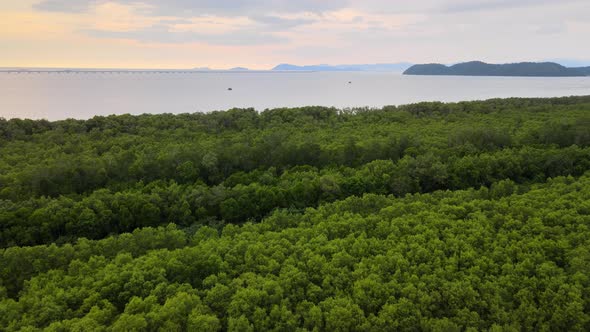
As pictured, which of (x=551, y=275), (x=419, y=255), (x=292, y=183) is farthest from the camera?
(x=292, y=183)

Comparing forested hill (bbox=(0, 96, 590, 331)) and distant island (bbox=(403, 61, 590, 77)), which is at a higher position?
distant island (bbox=(403, 61, 590, 77))

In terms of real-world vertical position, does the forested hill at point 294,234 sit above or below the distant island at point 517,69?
below

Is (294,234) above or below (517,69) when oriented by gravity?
below

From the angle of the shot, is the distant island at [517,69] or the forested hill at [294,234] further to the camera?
the distant island at [517,69]

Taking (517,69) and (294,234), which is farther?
(517,69)

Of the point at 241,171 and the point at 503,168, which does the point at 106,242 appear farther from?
the point at 503,168

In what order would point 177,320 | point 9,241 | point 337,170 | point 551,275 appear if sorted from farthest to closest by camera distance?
point 337,170 → point 9,241 → point 551,275 → point 177,320

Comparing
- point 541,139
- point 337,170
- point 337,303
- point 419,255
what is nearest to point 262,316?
point 337,303

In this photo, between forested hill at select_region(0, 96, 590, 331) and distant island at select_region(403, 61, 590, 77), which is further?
distant island at select_region(403, 61, 590, 77)
